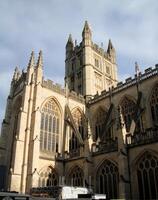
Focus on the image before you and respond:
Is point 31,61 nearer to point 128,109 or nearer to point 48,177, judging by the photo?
point 128,109

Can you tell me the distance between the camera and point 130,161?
19031mm

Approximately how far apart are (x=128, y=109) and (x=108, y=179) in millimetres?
9049

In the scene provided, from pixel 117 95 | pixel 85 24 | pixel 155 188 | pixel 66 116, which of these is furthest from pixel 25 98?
pixel 85 24

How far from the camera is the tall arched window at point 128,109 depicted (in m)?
26.5

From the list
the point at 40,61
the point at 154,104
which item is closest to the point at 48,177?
the point at 154,104

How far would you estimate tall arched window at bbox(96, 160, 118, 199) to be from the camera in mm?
20383

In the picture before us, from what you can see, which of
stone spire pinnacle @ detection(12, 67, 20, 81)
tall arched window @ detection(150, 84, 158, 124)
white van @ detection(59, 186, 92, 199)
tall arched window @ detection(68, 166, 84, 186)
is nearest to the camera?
white van @ detection(59, 186, 92, 199)

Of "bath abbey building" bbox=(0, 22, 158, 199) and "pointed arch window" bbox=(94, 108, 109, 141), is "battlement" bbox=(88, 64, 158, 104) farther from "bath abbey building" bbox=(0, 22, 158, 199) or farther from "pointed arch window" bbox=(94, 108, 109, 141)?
"pointed arch window" bbox=(94, 108, 109, 141)

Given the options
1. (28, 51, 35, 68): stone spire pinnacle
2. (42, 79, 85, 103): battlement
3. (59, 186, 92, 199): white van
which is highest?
(28, 51, 35, 68): stone spire pinnacle

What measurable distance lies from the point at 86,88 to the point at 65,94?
680cm

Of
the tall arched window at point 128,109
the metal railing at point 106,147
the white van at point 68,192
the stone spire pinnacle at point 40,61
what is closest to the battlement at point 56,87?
the stone spire pinnacle at point 40,61

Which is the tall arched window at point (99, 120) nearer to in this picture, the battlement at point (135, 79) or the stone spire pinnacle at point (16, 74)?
the battlement at point (135, 79)

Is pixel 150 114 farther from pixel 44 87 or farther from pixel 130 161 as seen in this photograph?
pixel 44 87

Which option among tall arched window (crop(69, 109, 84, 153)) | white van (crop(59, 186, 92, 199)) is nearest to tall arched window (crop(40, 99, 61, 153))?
tall arched window (crop(69, 109, 84, 153))
